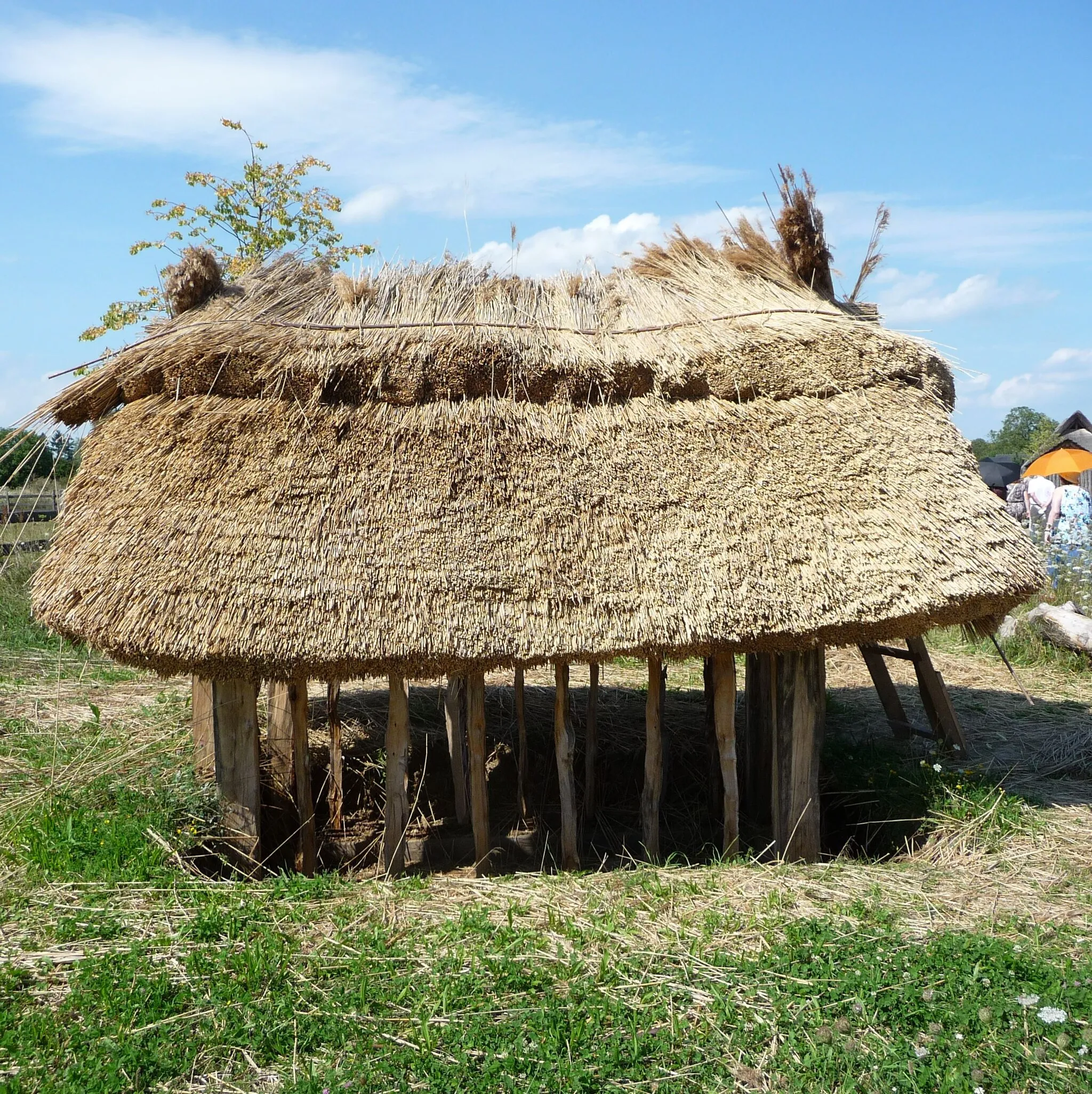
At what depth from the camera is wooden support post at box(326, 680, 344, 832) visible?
710cm

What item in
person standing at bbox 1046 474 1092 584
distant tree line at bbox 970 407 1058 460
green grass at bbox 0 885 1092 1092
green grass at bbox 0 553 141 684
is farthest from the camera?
distant tree line at bbox 970 407 1058 460

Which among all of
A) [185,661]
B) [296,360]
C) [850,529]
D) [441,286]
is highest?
[441,286]

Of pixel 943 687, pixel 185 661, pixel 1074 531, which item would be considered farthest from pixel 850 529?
pixel 1074 531

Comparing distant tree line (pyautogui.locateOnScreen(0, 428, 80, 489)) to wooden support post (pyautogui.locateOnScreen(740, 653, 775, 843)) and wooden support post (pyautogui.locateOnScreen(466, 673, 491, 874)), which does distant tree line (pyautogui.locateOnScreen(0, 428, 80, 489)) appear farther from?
wooden support post (pyautogui.locateOnScreen(740, 653, 775, 843))

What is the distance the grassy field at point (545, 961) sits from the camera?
357cm

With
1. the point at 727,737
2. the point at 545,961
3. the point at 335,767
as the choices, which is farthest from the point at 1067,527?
the point at 545,961

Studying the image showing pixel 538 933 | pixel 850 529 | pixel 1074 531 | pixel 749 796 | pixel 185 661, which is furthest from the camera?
pixel 1074 531

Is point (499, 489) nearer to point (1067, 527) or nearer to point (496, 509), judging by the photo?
point (496, 509)

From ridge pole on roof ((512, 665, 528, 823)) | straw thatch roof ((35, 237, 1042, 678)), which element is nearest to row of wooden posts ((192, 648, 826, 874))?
straw thatch roof ((35, 237, 1042, 678))

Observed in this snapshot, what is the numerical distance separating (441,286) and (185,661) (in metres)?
3.17

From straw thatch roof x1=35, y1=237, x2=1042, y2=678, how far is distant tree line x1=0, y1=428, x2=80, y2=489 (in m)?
0.20

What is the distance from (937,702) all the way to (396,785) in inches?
167

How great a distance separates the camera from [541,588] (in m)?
5.48

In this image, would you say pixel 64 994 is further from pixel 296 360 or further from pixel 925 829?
pixel 925 829
